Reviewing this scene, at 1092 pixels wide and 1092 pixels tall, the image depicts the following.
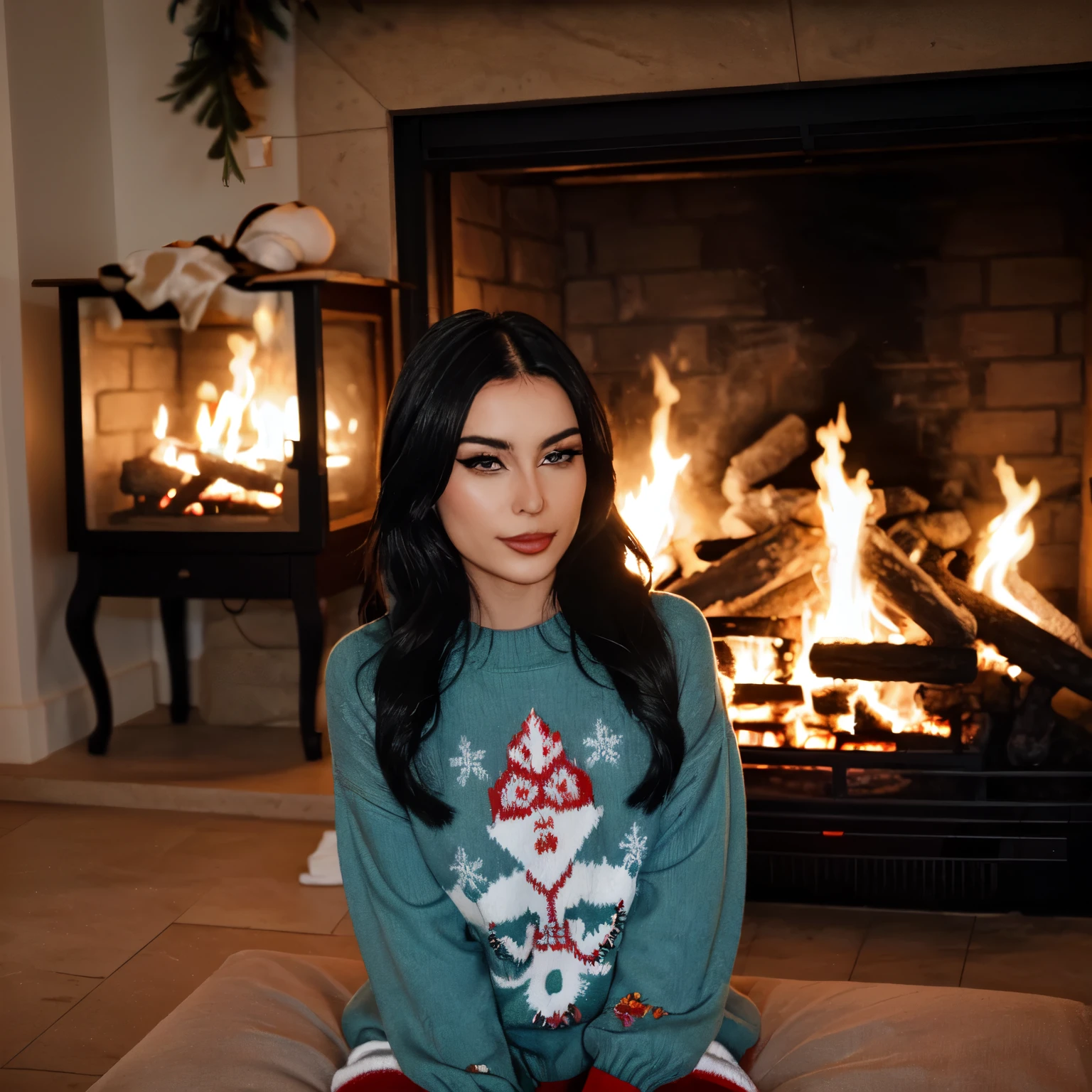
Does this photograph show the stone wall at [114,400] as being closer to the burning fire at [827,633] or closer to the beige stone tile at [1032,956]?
the burning fire at [827,633]

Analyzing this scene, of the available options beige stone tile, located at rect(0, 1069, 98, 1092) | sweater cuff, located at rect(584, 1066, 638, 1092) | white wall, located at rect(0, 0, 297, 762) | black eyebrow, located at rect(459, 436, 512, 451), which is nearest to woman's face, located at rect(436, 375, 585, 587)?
black eyebrow, located at rect(459, 436, 512, 451)

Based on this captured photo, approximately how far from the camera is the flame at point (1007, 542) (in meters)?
2.48

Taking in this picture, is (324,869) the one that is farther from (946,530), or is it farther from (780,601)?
(946,530)

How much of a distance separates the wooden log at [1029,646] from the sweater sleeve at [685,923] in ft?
3.95

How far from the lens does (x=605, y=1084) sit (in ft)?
3.63

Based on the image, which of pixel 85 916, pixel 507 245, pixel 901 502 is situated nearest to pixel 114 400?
pixel 507 245

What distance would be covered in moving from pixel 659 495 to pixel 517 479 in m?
1.53

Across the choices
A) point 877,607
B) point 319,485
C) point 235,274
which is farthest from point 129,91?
point 877,607

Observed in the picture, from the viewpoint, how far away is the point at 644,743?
3.97ft

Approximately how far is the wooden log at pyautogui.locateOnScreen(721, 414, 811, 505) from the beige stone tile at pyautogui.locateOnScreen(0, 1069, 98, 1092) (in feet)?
Answer: 5.23

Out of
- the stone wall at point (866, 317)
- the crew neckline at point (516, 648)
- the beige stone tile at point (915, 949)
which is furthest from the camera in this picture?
the stone wall at point (866, 317)

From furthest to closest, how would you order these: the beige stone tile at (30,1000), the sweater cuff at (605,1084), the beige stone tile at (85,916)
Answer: the beige stone tile at (85,916)
the beige stone tile at (30,1000)
the sweater cuff at (605,1084)

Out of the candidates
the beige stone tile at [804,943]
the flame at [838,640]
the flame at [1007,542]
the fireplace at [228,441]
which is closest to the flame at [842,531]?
the flame at [838,640]

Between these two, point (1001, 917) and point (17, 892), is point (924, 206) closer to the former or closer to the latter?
point (1001, 917)
